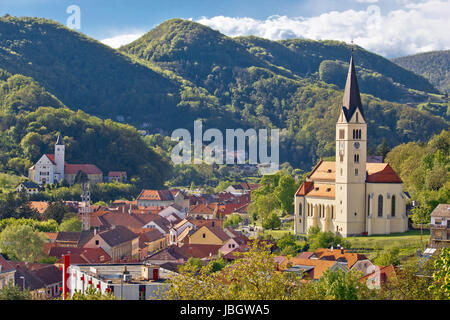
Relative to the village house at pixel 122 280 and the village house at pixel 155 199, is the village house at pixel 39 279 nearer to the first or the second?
the village house at pixel 122 280

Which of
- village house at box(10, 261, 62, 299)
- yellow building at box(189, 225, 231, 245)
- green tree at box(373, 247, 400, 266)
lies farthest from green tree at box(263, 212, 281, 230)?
village house at box(10, 261, 62, 299)

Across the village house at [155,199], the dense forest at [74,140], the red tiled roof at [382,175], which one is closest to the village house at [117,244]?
the red tiled roof at [382,175]

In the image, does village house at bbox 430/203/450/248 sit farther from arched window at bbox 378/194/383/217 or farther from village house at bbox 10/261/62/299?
village house at bbox 10/261/62/299

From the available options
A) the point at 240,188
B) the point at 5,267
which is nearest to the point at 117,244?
the point at 5,267

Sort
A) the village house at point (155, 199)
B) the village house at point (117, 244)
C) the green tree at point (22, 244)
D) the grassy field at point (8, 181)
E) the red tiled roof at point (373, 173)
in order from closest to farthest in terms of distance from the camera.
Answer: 1. the green tree at point (22, 244)
2. the village house at point (117, 244)
3. the red tiled roof at point (373, 173)
4. the grassy field at point (8, 181)
5. the village house at point (155, 199)

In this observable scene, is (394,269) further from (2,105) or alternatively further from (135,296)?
(2,105)

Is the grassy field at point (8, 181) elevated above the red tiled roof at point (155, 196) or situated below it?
above

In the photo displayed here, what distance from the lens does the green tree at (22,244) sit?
193 feet

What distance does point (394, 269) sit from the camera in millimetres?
42594

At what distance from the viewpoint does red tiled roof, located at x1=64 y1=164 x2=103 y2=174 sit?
4793 inches

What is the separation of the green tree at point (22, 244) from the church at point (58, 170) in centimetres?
5433
